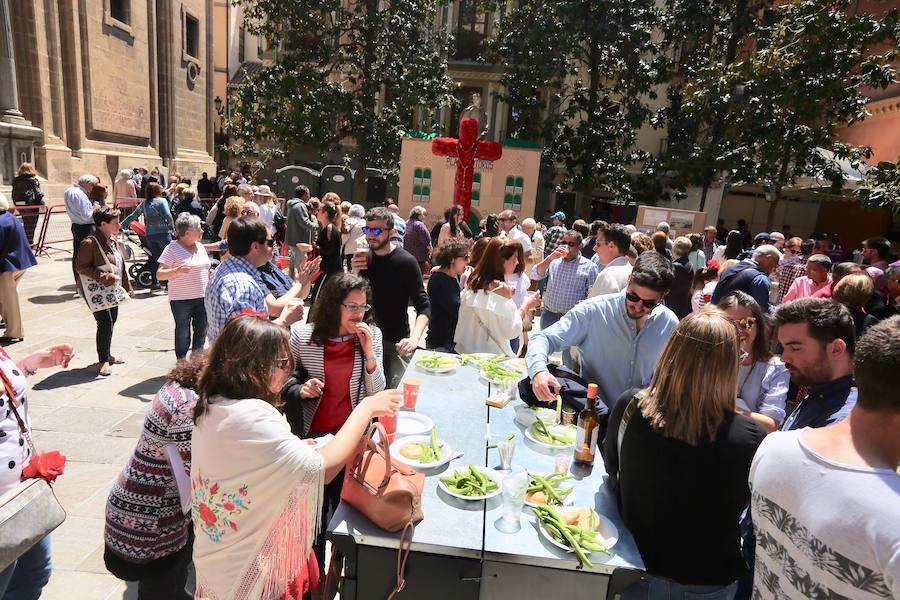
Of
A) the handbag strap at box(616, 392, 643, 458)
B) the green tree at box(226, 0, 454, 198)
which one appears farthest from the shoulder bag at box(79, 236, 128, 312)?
the green tree at box(226, 0, 454, 198)

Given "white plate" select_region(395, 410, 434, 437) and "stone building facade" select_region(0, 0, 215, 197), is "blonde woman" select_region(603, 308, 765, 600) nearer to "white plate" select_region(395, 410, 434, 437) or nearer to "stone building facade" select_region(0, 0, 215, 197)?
"white plate" select_region(395, 410, 434, 437)

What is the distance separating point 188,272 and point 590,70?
17.2 m

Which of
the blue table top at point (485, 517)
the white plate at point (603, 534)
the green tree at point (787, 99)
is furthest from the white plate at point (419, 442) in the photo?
the green tree at point (787, 99)

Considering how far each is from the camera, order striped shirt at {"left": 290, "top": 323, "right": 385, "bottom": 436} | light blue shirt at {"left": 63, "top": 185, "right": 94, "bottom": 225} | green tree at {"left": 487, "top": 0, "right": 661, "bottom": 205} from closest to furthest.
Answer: striped shirt at {"left": 290, "top": 323, "right": 385, "bottom": 436}
light blue shirt at {"left": 63, "top": 185, "right": 94, "bottom": 225}
green tree at {"left": 487, "top": 0, "right": 661, "bottom": 205}

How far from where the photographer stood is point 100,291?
566 cm

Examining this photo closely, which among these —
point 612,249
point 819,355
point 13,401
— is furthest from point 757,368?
point 13,401

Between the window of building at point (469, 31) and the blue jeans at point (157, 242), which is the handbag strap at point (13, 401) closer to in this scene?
the blue jeans at point (157, 242)

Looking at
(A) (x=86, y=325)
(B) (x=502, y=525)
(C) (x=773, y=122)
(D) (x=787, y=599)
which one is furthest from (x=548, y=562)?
(C) (x=773, y=122)

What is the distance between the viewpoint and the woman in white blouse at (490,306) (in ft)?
14.4

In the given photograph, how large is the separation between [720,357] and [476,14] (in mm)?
27128

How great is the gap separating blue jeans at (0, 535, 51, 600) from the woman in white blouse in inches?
120

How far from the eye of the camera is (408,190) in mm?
15797

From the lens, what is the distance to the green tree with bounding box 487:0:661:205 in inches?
690

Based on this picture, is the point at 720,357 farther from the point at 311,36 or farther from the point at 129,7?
the point at 129,7
